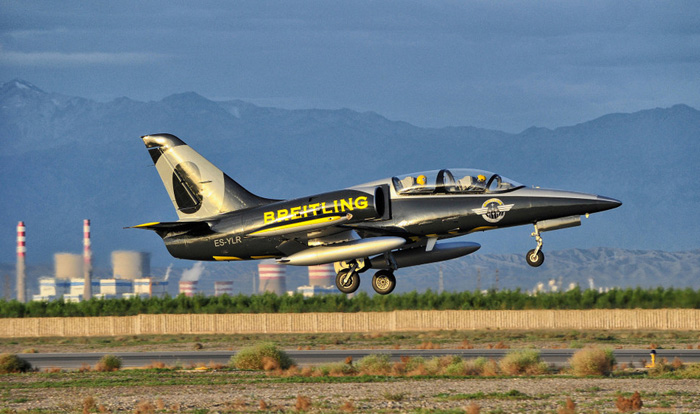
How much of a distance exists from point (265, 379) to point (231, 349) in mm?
22518

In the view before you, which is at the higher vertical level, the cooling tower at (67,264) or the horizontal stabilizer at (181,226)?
the cooling tower at (67,264)

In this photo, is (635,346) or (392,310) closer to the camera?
(635,346)

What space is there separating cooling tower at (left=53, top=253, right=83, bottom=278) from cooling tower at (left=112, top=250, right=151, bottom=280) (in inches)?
313

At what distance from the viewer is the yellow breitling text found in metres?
35.6

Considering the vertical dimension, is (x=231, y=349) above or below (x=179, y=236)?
below

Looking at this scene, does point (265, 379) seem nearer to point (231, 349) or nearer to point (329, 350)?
point (329, 350)

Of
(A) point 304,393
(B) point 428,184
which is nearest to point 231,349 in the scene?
(A) point 304,393

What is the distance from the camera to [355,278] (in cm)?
3606

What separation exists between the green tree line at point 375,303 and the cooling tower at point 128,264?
90067 millimetres

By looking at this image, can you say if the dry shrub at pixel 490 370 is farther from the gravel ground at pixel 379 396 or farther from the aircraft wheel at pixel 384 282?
the aircraft wheel at pixel 384 282

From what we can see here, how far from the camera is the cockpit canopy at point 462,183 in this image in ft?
113

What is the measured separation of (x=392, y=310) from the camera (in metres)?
91.1

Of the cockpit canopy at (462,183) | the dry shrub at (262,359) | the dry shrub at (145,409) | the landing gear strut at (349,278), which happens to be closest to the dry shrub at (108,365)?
the dry shrub at (262,359)

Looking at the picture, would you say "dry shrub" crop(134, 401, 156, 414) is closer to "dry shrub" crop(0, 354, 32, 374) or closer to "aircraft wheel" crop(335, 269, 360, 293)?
"aircraft wheel" crop(335, 269, 360, 293)
